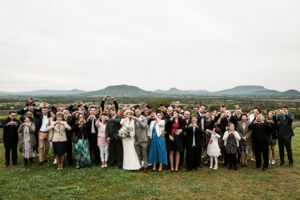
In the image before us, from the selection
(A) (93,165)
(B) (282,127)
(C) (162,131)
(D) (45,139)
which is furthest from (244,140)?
(D) (45,139)

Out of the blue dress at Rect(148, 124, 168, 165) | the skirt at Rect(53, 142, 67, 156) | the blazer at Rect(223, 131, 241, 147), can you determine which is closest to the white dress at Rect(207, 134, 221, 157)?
→ the blazer at Rect(223, 131, 241, 147)

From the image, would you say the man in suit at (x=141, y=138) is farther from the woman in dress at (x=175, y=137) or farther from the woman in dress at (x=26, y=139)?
the woman in dress at (x=26, y=139)

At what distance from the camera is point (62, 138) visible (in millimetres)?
8594

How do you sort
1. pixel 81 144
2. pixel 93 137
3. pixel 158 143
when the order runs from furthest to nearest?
1. pixel 93 137
2. pixel 81 144
3. pixel 158 143

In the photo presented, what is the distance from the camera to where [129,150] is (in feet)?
27.8

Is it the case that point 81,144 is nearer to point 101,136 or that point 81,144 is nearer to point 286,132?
point 101,136

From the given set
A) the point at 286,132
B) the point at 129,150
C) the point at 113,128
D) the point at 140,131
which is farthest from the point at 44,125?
the point at 286,132

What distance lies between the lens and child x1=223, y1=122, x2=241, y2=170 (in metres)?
8.53

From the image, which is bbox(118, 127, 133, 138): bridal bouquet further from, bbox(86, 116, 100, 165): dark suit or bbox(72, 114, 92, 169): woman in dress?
bbox(72, 114, 92, 169): woman in dress

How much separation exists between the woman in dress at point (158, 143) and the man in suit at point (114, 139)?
4.54 feet

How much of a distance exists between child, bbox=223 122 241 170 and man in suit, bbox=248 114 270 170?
33.3 inches

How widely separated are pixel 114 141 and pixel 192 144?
343 centimetres

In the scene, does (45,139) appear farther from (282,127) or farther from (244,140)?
(282,127)

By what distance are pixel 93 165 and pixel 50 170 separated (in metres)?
1.76
